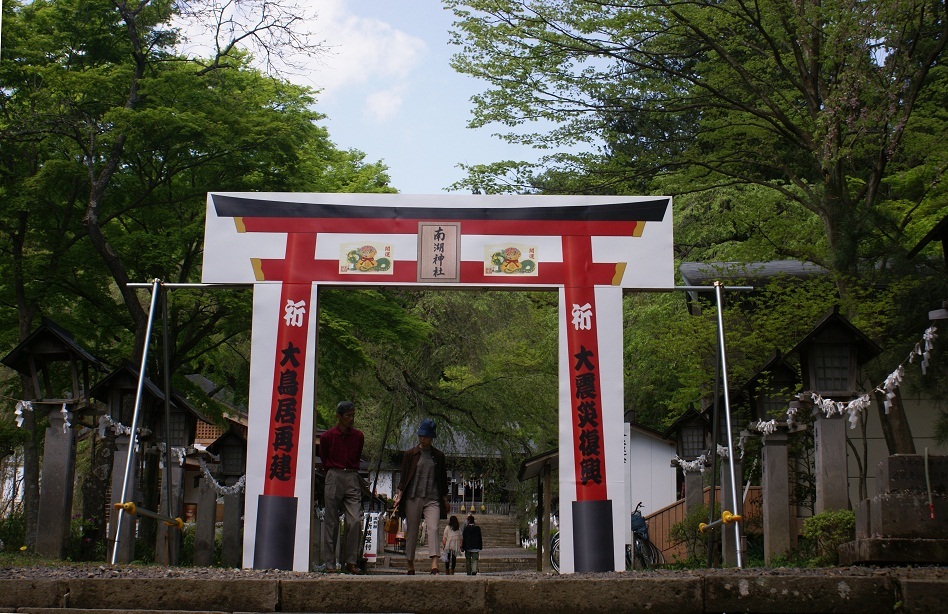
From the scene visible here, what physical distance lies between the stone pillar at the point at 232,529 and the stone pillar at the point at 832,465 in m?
10.6

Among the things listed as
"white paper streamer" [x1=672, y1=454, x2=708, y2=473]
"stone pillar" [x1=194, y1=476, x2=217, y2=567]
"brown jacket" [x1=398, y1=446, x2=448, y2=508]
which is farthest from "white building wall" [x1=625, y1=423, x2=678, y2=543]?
"brown jacket" [x1=398, y1=446, x2=448, y2=508]

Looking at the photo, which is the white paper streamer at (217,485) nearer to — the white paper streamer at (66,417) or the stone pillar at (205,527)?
the stone pillar at (205,527)

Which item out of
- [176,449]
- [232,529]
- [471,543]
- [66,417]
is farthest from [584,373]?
[232,529]

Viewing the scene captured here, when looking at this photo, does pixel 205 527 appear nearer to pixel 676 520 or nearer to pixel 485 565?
pixel 676 520

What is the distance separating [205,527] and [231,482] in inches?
97.7

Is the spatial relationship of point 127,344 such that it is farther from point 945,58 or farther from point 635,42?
point 945,58

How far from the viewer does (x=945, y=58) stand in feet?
57.9

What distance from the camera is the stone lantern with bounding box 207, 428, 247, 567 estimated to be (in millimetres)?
17859

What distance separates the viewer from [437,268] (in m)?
11.2

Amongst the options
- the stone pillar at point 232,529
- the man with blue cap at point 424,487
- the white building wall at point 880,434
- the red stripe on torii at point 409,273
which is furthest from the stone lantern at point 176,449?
the white building wall at point 880,434

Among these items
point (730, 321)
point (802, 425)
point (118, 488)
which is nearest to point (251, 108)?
point (118, 488)

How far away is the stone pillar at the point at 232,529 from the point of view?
17.9m

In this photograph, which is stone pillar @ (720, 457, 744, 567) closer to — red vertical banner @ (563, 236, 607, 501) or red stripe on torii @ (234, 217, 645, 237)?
red vertical banner @ (563, 236, 607, 501)

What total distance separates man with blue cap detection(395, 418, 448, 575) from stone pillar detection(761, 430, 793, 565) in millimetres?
4025
